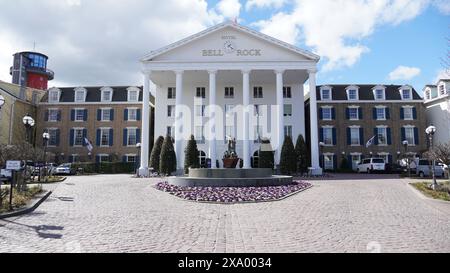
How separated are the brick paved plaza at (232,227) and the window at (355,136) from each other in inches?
1330

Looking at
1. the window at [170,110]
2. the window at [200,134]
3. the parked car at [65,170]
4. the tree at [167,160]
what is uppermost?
the window at [170,110]

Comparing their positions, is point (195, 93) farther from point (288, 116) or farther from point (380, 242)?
point (380, 242)

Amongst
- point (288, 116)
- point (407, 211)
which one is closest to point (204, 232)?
point (407, 211)

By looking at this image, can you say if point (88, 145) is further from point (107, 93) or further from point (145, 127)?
point (145, 127)

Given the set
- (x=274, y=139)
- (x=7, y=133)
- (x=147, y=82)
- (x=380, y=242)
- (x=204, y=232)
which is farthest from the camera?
(x=7, y=133)

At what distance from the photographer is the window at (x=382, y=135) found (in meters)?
46.2

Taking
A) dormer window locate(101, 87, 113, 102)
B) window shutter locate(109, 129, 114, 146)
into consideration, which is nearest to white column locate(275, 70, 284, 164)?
window shutter locate(109, 129, 114, 146)

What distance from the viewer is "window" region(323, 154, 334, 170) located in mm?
46000

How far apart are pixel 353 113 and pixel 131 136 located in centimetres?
2979

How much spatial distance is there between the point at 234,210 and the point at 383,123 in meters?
40.9

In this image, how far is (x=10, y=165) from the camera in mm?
12023

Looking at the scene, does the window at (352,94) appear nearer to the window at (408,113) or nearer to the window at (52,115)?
the window at (408,113)

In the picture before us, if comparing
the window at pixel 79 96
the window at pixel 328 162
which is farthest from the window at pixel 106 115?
the window at pixel 328 162
